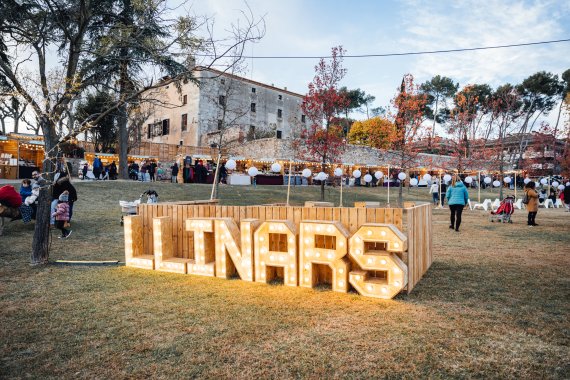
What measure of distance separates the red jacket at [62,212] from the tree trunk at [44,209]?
2.83 meters

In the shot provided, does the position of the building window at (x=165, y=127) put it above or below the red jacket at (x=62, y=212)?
above

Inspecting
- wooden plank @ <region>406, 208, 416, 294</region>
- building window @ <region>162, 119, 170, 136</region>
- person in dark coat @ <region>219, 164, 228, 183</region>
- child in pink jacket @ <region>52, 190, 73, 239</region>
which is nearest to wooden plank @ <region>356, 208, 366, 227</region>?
wooden plank @ <region>406, 208, 416, 294</region>

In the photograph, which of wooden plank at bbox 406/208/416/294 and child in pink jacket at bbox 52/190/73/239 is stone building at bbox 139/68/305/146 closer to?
child in pink jacket at bbox 52/190/73/239

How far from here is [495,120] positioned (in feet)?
85.5

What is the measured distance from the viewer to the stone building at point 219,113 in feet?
116

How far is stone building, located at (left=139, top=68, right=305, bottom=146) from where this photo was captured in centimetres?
3550

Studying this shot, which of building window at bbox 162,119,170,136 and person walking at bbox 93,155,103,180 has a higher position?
building window at bbox 162,119,170,136

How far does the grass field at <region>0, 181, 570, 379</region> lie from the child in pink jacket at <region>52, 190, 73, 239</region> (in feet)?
7.41

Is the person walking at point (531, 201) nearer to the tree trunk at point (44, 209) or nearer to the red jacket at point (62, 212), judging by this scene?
the tree trunk at point (44, 209)

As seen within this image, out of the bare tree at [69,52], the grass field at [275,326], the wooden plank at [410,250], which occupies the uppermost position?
the bare tree at [69,52]

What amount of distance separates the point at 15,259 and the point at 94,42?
4362mm

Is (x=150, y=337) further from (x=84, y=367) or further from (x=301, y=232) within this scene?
(x=301, y=232)

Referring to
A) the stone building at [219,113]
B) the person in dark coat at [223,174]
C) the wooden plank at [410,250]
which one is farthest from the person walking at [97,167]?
the wooden plank at [410,250]

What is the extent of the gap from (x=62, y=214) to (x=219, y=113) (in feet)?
85.3
